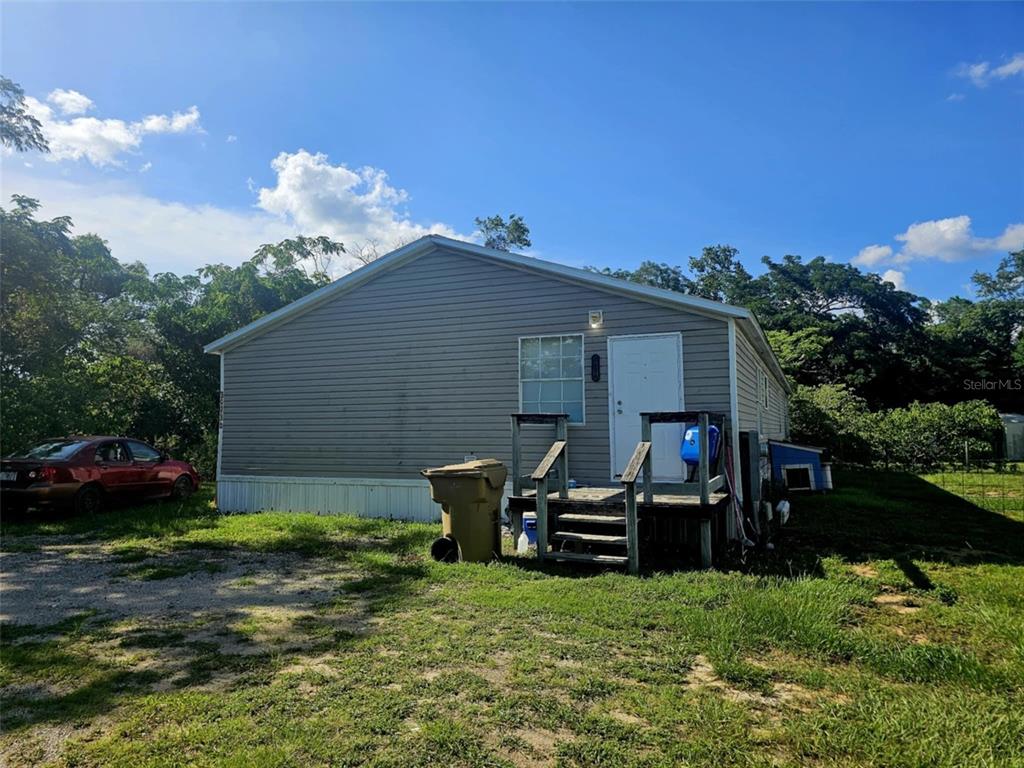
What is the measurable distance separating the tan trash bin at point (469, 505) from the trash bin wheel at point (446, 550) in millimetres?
44

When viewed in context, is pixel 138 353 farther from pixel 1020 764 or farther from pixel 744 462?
pixel 1020 764

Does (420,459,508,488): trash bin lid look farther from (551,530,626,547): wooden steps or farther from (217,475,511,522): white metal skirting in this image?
(217,475,511,522): white metal skirting

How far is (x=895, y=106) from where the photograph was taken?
9.52 metres

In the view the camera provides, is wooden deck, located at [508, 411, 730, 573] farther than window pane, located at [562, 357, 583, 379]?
No

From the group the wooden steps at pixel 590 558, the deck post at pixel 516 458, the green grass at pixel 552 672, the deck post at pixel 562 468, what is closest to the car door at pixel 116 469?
the green grass at pixel 552 672

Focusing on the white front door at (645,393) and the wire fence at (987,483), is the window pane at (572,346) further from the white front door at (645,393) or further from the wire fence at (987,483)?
the wire fence at (987,483)

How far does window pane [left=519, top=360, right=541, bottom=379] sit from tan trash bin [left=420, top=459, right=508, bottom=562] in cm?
269

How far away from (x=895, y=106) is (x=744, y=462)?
6.68m

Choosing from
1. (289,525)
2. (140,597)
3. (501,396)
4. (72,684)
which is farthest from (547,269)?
(72,684)

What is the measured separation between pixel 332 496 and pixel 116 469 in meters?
3.89

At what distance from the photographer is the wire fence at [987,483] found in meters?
9.91

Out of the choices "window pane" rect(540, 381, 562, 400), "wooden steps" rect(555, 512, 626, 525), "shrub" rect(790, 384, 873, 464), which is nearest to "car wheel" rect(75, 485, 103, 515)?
"window pane" rect(540, 381, 562, 400)

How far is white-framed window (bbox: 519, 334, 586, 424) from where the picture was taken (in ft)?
27.7

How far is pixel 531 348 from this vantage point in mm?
8789
